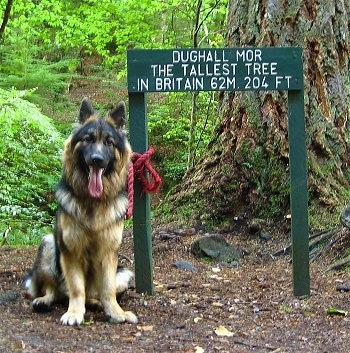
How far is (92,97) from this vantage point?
73.1 ft

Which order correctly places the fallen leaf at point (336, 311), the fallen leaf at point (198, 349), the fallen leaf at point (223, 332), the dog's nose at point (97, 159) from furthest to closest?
1. the fallen leaf at point (336, 311)
2. the fallen leaf at point (223, 332)
3. the dog's nose at point (97, 159)
4. the fallen leaf at point (198, 349)

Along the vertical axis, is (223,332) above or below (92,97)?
below

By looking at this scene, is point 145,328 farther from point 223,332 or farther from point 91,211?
point 91,211

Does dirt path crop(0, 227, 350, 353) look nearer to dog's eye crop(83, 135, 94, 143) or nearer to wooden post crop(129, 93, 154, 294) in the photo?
wooden post crop(129, 93, 154, 294)

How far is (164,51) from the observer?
4.93m

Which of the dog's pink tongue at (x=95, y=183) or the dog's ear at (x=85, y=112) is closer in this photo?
the dog's pink tongue at (x=95, y=183)

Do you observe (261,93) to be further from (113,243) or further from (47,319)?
(47,319)

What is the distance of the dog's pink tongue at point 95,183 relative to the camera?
14.1 ft

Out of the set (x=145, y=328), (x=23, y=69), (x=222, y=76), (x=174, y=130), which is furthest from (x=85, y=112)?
(x=23, y=69)

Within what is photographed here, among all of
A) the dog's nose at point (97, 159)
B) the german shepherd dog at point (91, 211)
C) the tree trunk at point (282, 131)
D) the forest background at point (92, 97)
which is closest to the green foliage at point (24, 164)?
the forest background at point (92, 97)

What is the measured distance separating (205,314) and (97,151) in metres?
1.61

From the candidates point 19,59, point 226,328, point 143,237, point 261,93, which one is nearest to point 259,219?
point 261,93

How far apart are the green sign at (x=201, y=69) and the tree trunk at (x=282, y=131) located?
186 cm

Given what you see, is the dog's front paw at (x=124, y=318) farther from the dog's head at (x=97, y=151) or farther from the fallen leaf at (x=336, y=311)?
the fallen leaf at (x=336, y=311)
